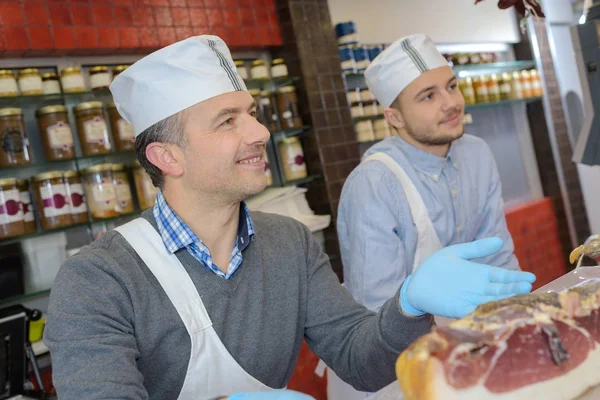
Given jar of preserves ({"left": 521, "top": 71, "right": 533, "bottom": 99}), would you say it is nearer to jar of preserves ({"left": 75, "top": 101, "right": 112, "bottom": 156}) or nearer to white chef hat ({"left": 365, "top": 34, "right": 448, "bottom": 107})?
white chef hat ({"left": 365, "top": 34, "right": 448, "bottom": 107})

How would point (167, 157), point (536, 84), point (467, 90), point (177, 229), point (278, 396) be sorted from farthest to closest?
point (536, 84) → point (467, 90) → point (167, 157) → point (177, 229) → point (278, 396)

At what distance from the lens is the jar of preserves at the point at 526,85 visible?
18.0 ft

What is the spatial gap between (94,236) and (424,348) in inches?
103

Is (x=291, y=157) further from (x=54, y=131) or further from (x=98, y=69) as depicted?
(x=54, y=131)

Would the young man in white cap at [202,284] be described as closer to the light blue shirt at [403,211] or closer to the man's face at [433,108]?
the light blue shirt at [403,211]

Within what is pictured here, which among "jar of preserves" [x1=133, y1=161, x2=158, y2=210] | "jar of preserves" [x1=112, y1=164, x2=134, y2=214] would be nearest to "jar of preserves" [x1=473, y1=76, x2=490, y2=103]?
"jar of preserves" [x1=133, y1=161, x2=158, y2=210]

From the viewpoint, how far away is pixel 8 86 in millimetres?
2949

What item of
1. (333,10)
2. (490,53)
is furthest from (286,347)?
(490,53)

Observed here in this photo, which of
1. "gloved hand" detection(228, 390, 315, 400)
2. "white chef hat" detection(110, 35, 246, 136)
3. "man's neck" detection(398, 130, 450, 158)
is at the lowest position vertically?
"gloved hand" detection(228, 390, 315, 400)

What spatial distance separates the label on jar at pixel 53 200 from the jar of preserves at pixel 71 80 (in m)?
0.47

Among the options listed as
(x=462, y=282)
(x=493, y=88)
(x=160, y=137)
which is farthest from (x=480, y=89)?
(x=462, y=282)

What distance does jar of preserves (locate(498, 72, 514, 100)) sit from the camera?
533 cm

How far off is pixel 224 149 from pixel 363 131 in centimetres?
→ 274

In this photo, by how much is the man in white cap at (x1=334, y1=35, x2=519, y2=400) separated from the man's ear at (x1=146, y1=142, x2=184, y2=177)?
2.68ft
